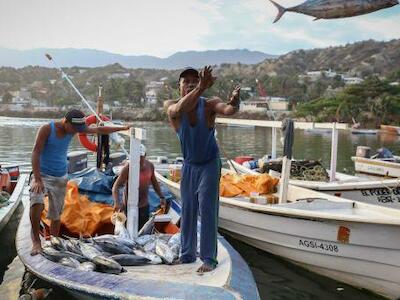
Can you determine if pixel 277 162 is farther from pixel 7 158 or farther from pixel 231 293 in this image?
A: pixel 7 158

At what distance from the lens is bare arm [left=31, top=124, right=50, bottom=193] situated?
5.93 m

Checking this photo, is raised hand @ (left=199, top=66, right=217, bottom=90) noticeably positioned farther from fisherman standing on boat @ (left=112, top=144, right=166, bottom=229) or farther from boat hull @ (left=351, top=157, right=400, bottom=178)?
boat hull @ (left=351, top=157, right=400, bottom=178)

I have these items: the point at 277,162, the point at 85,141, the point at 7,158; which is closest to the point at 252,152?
the point at 7,158

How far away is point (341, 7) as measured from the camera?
7.32 m

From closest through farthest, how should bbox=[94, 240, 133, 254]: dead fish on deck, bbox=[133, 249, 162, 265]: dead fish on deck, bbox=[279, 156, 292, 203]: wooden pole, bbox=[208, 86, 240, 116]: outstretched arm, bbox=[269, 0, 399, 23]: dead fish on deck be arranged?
1. bbox=[208, 86, 240, 116]: outstretched arm
2. bbox=[133, 249, 162, 265]: dead fish on deck
3. bbox=[94, 240, 133, 254]: dead fish on deck
4. bbox=[269, 0, 399, 23]: dead fish on deck
5. bbox=[279, 156, 292, 203]: wooden pole

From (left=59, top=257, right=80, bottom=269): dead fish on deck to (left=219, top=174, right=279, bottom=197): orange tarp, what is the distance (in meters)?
4.82

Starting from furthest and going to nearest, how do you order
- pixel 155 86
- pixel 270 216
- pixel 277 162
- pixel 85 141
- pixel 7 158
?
pixel 155 86, pixel 7 158, pixel 277 162, pixel 85 141, pixel 270 216

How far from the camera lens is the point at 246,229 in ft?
29.7

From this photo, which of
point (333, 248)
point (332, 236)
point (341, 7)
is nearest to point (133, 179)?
point (332, 236)

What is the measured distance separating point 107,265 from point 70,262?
553mm

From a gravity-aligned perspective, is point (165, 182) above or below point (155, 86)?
below

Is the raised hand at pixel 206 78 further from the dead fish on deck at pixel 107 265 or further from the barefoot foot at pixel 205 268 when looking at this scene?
the dead fish on deck at pixel 107 265

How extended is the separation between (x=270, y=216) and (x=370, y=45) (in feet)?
636

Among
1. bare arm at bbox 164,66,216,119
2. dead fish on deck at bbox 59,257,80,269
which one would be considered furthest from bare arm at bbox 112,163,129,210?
bare arm at bbox 164,66,216,119
